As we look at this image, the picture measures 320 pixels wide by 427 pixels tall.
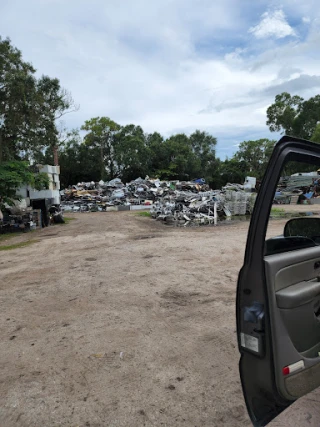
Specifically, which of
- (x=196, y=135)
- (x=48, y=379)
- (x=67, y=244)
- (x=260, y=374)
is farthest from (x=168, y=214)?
(x=196, y=135)

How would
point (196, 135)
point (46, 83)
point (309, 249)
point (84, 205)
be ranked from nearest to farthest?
point (309, 249)
point (46, 83)
point (84, 205)
point (196, 135)

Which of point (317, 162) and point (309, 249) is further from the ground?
point (317, 162)

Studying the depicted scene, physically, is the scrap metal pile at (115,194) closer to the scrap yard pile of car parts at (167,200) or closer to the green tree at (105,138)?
the scrap yard pile of car parts at (167,200)

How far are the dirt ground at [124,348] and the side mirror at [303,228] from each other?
3.6 inches

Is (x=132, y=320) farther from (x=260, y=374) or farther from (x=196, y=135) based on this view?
(x=196, y=135)

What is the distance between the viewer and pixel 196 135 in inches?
1889

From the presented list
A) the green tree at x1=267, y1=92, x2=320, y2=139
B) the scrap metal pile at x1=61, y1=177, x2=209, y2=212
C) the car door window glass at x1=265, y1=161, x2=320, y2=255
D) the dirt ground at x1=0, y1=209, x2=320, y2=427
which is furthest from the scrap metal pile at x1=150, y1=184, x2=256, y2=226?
the green tree at x1=267, y1=92, x2=320, y2=139

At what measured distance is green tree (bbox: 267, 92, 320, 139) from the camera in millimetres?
34844

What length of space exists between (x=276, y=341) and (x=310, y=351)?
0.35 m

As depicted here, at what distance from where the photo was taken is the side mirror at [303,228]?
2.11 metres

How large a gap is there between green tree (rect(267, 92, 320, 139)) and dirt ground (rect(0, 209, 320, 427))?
33.0 meters

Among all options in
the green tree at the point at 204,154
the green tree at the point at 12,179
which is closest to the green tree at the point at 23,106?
the green tree at the point at 12,179

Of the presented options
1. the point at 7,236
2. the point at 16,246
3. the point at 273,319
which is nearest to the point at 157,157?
the point at 7,236

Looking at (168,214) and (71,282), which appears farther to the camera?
(168,214)
